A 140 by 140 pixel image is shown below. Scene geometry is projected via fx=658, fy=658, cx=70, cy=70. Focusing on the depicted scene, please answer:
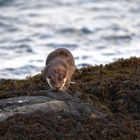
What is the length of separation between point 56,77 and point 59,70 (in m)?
0.25

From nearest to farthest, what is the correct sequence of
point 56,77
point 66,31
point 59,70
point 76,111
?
point 76,111, point 56,77, point 59,70, point 66,31

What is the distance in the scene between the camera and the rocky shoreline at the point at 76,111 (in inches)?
301

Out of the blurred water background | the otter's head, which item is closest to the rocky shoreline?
the otter's head

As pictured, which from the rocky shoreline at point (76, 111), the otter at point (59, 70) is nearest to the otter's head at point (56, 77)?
the otter at point (59, 70)

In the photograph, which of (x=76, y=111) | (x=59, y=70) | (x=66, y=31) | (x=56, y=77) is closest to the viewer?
(x=76, y=111)

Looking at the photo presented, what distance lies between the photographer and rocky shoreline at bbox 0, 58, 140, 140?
→ 7.65m

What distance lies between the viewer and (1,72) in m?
16.4

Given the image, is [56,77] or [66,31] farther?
[66,31]

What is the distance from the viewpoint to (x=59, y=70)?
9.29 meters

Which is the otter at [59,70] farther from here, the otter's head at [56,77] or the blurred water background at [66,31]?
the blurred water background at [66,31]

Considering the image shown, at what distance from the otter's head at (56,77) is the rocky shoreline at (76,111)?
5.4 inches

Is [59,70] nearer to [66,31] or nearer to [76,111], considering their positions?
[76,111]

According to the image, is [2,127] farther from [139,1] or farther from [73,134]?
[139,1]

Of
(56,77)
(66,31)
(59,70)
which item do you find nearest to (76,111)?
(56,77)
